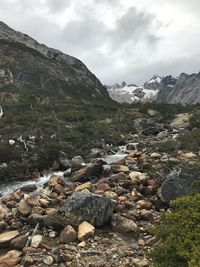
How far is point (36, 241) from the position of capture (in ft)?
47.4

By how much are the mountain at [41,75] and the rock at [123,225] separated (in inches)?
1983

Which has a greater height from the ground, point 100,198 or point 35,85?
point 35,85

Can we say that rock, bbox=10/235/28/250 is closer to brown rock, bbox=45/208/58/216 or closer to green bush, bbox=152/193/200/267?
brown rock, bbox=45/208/58/216

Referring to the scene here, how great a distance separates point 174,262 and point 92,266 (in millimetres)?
3455

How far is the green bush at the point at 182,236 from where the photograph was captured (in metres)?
10.0

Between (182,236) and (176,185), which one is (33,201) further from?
(182,236)

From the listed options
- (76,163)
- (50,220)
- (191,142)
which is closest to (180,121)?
(191,142)

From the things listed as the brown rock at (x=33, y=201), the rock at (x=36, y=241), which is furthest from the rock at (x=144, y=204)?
the rock at (x=36, y=241)

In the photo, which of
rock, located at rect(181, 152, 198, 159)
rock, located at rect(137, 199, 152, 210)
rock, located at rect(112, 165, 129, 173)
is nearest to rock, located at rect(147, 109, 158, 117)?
rock, located at rect(181, 152, 198, 159)

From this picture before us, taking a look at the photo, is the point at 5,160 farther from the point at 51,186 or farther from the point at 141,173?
the point at 141,173

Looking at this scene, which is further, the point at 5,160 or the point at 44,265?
the point at 5,160

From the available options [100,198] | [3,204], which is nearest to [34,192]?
[3,204]

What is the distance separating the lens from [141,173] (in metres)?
21.8

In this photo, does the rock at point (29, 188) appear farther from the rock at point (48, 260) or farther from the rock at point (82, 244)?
the rock at point (48, 260)
